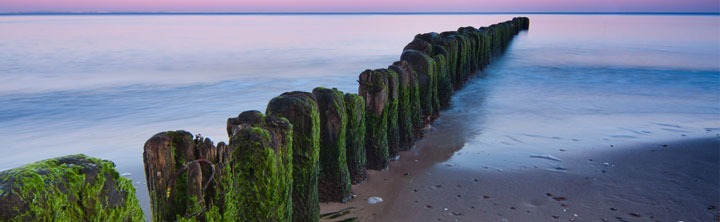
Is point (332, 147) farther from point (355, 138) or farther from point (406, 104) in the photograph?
point (406, 104)

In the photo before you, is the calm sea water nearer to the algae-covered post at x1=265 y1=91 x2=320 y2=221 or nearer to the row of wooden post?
the row of wooden post

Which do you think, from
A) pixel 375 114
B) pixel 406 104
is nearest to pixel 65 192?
pixel 375 114

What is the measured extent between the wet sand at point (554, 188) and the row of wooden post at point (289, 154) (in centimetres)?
27

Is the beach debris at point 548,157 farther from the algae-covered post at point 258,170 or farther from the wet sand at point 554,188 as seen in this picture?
the algae-covered post at point 258,170

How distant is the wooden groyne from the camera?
192 cm

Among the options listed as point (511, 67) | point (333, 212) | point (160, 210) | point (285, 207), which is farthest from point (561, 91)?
point (160, 210)

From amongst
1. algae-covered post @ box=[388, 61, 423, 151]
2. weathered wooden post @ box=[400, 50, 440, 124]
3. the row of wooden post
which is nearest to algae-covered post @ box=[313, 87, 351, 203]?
the row of wooden post

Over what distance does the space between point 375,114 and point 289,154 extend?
82.1 inches

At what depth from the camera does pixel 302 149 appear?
3.73 metres

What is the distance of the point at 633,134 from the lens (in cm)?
751

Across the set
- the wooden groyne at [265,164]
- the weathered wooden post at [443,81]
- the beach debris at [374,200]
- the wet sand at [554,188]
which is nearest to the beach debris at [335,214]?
the wet sand at [554,188]

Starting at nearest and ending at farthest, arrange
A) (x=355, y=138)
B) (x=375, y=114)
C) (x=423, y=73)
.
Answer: (x=355, y=138), (x=375, y=114), (x=423, y=73)

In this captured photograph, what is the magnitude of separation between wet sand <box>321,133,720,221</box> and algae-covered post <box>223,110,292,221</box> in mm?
1176

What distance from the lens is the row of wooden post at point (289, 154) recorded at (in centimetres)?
248
